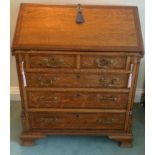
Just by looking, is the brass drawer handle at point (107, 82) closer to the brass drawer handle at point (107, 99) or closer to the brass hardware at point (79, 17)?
the brass drawer handle at point (107, 99)

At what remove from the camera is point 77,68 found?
1.97 meters

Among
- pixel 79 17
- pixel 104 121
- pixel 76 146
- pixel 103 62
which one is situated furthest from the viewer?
pixel 76 146

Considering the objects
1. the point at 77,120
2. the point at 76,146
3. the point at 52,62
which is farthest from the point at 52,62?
the point at 76,146

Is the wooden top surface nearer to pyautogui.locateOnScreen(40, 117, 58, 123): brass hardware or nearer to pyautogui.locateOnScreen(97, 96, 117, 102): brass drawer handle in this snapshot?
pyautogui.locateOnScreen(97, 96, 117, 102): brass drawer handle

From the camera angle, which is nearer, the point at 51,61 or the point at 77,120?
the point at 51,61

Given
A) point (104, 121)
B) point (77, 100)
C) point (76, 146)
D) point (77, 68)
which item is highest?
point (77, 68)

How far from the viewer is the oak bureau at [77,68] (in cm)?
192

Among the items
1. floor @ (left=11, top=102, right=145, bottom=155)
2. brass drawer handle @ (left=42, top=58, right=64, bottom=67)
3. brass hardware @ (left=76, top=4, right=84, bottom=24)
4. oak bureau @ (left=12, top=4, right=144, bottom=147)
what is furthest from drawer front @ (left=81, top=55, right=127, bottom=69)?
floor @ (left=11, top=102, right=145, bottom=155)

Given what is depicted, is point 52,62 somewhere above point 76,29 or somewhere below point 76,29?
below

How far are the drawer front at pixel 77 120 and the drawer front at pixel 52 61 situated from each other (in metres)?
0.37

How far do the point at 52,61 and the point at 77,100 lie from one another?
1.08 feet

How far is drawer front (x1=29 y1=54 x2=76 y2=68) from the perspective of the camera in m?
1.94

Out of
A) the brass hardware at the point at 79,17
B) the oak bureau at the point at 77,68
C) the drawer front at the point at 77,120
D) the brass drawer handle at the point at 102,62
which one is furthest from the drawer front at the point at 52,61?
the drawer front at the point at 77,120

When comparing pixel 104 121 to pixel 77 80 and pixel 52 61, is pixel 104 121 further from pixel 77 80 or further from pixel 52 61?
pixel 52 61
